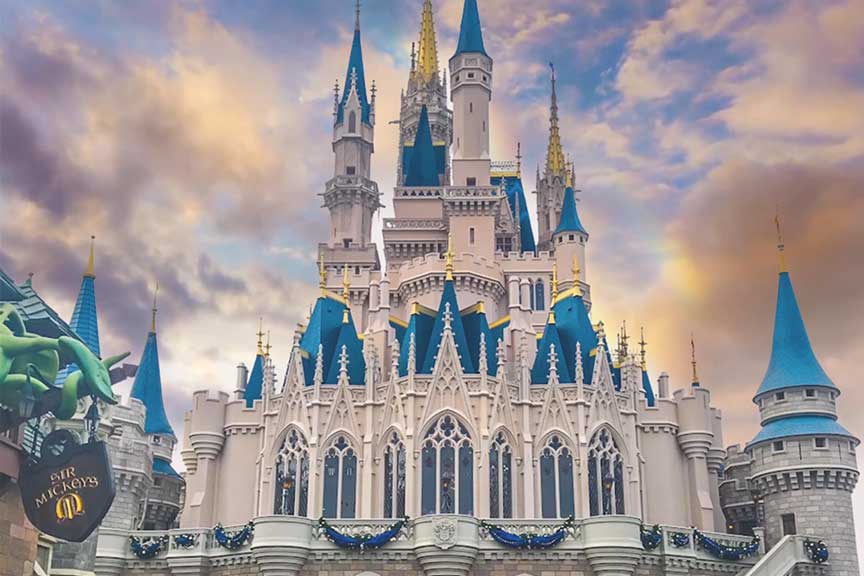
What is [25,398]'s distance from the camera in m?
22.5

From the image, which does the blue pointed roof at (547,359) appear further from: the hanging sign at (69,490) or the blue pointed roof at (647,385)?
the hanging sign at (69,490)

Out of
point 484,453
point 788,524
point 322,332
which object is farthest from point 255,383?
point 788,524

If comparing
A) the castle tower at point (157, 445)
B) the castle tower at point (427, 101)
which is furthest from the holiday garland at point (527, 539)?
the castle tower at point (427, 101)

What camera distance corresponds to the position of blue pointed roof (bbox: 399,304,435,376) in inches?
1870

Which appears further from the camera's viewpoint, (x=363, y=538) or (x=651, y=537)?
(x=651, y=537)

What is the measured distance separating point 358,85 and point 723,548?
37760 millimetres

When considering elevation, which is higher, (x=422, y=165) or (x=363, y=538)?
(x=422, y=165)

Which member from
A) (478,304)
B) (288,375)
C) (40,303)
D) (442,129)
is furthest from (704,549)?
(442,129)

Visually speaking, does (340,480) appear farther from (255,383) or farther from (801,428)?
(801,428)

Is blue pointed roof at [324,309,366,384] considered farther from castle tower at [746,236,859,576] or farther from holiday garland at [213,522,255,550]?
castle tower at [746,236,859,576]

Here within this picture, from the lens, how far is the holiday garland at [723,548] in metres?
41.8

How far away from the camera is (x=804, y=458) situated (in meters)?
45.3

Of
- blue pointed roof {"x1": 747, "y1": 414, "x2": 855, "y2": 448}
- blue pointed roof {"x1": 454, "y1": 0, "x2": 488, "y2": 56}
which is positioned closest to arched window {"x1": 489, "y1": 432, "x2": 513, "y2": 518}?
blue pointed roof {"x1": 747, "y1": 414, "x2": 855, "y2": 448}

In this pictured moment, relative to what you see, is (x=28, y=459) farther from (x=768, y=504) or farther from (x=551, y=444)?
(x=768, y=504)
